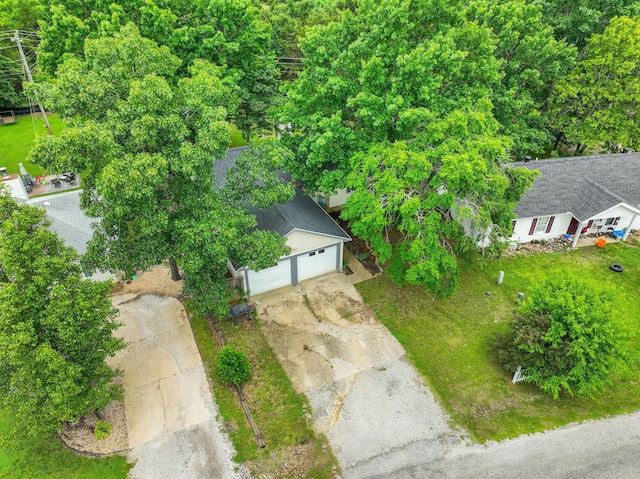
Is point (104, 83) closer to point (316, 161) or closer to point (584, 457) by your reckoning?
point (316, 161)

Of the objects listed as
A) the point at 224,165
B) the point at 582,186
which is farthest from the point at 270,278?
the point at 582,186

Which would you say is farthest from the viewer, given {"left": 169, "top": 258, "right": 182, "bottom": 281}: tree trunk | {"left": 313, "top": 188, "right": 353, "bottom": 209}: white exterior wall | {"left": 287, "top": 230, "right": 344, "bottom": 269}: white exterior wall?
{"left": 313, "top": 188, "right": 353, "bottom": 209}: white exterior wall

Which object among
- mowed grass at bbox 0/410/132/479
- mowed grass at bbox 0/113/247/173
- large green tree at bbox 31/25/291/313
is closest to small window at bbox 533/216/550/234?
large green tree at bbox 31/25/291/313

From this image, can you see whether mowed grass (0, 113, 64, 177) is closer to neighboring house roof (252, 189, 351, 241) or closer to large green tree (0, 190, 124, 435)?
neighboring house roof (252, 189, 351, 241)

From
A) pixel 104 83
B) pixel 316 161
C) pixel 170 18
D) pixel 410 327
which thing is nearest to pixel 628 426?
pixel 410 327

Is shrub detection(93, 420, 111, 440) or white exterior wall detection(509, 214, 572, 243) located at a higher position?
white exterior wall detection(509, 214, 572, 243)

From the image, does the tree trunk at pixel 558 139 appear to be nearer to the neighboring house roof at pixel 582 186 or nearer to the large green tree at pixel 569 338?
the neighboring house roof at pixel 582 186

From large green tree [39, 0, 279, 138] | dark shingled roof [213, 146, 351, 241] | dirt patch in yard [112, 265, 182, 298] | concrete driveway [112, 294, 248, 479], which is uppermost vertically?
large green tree [39, 0, 279, 138]

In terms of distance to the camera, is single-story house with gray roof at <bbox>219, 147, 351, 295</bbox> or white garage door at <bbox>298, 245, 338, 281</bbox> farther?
white garage door at <bbox>298, 245, 338, 281</bbox>
